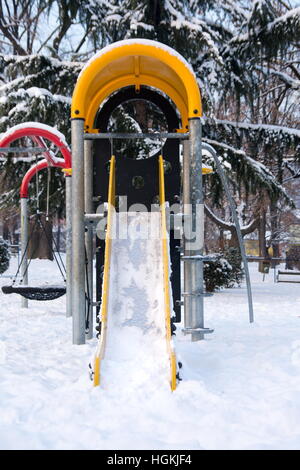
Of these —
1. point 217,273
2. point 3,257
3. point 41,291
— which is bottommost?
point 217,273

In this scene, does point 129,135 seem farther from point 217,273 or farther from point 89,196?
point 217,273

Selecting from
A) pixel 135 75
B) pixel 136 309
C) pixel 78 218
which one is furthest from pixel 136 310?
pixel 135 75

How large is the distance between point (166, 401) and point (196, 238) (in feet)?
7.56

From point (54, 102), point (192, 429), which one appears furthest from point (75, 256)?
point (54, 102)

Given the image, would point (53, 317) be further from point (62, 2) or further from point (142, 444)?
point (62, 2)

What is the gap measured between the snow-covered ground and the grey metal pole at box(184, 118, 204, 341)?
10.2 inches

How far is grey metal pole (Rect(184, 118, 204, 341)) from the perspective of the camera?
5168 mm

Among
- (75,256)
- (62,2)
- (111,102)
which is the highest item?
(62,2)

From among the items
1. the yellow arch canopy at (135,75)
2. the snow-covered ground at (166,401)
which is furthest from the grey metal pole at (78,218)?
the snow-covered ground at (166,401)

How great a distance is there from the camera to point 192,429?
2.89m

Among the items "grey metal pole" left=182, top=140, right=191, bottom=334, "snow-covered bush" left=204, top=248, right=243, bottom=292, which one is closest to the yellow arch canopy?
"grey metal pole" left=182, top=140, right=191, bottom=334

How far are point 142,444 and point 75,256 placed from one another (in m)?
2.83

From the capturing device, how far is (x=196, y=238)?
5.33 meters

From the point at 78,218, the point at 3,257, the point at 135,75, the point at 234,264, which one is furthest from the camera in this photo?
the point at 3,257
